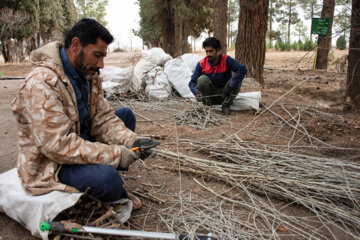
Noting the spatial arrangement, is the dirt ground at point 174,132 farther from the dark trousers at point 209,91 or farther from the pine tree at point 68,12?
the pine tree at point 68,12

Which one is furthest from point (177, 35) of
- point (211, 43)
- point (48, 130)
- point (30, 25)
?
point (48, 130)

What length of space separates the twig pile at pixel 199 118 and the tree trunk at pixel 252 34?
7.61 ft

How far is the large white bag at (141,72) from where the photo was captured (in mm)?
4668

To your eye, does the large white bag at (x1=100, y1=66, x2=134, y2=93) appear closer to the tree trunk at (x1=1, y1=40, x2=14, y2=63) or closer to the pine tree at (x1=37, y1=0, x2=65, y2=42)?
the tree trunk at (x1=1, y1=40, x2=14, y2=63)

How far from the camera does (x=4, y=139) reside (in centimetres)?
267

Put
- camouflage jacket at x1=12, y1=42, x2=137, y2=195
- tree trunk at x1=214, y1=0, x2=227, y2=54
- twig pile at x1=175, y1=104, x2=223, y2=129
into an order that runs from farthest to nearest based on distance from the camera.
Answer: tree trunk at x1=214, y1=0, x2=227, y2=54, twig pile at x1=175, y1=104, x2=223, y2=129, camouflage jacket at x1=12, y1=42, x2=137, y2=195

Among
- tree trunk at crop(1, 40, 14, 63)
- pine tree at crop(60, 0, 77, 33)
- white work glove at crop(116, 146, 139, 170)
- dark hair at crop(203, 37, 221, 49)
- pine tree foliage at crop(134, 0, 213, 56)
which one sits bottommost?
white work glove at crop(116, 146, 139, 170)

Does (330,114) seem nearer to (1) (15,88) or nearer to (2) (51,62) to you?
(2) (51,62)

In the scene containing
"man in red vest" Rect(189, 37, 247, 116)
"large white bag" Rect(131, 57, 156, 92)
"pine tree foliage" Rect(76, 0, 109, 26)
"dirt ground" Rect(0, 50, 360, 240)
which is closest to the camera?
"dirt ground" Rect(0, 50, 360, 240)

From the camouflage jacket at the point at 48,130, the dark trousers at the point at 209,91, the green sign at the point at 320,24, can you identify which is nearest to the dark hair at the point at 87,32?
the camouflage jacket at the point at 48,130

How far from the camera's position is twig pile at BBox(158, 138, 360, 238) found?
150 cm

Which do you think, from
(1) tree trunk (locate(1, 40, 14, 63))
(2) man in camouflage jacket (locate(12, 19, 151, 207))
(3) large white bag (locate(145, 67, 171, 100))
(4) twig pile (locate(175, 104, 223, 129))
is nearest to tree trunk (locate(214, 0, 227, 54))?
(3) large white bag (locate(145, 67, 171, 100))

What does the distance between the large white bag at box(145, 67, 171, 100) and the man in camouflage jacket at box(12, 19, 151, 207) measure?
2.99 metres

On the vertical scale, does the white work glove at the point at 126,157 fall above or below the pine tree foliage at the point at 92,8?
below
